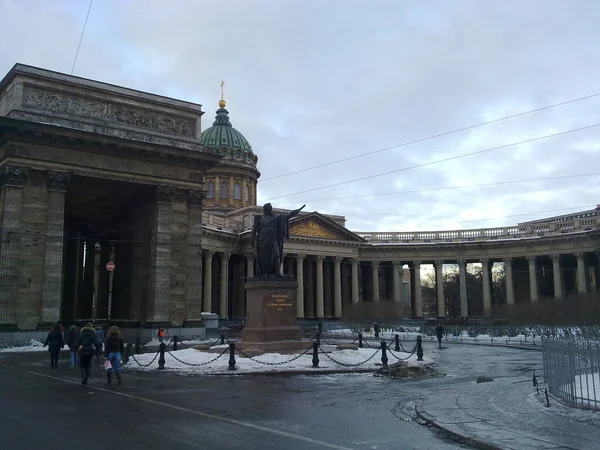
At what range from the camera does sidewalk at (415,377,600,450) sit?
9045 millimetres

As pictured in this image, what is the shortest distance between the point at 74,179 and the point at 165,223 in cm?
648

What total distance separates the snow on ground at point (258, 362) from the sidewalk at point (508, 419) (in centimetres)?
653

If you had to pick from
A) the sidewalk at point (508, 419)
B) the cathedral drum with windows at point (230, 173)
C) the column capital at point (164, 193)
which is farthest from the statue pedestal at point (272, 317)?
the cathedral drum with windows at point (230, 173)

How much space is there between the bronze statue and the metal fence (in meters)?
12.2

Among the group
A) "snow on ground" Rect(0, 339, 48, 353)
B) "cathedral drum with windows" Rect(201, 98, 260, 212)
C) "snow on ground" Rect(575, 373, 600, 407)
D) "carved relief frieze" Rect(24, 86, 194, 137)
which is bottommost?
"snow on ground" Rect(0, 339, 48, 353)

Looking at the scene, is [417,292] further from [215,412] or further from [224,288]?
[215,412]

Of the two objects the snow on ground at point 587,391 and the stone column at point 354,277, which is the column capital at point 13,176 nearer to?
the snow on ground at point 587,391

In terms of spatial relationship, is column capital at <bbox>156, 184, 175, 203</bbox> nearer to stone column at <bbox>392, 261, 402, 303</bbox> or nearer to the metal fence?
the metal fence

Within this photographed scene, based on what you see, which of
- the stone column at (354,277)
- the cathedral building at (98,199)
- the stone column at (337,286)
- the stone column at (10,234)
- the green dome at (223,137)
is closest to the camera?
the stone column at (10,234)

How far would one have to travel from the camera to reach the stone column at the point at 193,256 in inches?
1624

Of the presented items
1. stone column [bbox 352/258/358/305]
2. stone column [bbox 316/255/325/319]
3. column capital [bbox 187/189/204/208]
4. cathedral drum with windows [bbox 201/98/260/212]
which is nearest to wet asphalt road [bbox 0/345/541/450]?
column capital [bbox 187/189/204/208]

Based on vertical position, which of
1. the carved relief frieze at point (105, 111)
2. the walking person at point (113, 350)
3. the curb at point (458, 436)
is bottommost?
the curb at point (458, 436)

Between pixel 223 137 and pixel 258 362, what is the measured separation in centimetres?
7976

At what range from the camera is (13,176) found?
34312 mm
